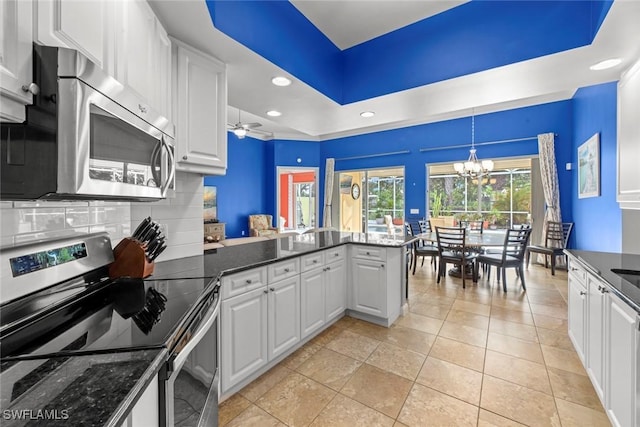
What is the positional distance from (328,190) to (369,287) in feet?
17.1

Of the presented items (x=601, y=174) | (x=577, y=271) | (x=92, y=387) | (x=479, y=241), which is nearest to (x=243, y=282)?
(x=92, y=387)

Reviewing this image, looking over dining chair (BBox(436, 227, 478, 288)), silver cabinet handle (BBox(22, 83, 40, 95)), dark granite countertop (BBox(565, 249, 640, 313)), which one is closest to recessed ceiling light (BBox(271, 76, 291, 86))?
silver cabinet handle (BBox(22, 83, 40, 95))

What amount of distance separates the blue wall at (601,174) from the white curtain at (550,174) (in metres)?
0.42

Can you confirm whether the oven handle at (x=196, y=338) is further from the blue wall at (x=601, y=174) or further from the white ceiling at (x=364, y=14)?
the blue wall at (x=601, y=174)

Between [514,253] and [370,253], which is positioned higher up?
[370,253]

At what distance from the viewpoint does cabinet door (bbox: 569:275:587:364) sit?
6.56 ft

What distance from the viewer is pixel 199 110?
6.23ft

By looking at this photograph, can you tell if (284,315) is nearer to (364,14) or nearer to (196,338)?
(196,338)

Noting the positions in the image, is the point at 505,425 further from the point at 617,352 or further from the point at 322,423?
the point at 322,423

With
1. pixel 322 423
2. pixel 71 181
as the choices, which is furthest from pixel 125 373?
pixel 322 423

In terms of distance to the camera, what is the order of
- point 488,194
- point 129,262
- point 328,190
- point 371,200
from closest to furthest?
point 129,262 < point 488,194 < point 371,200 < point 328,190

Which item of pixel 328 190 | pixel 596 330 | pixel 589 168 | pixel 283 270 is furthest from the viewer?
pixel 328 190

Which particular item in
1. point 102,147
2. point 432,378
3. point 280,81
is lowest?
point 432,378

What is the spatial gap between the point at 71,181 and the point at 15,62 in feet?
1.12
